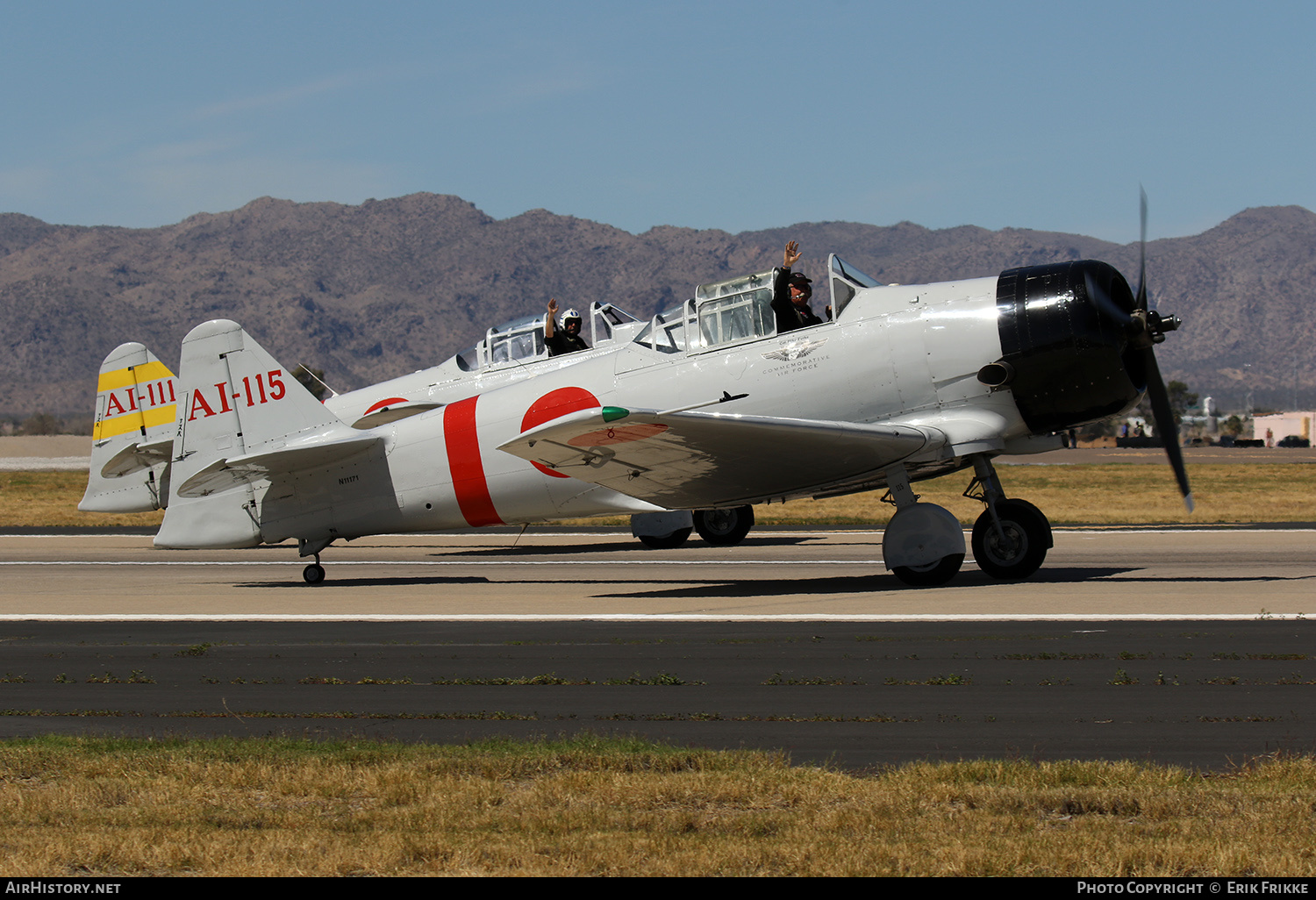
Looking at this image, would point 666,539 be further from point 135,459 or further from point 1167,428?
point 135,459

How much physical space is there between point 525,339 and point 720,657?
11.3 m

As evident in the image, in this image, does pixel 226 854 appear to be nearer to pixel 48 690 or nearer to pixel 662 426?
pixel 48 690

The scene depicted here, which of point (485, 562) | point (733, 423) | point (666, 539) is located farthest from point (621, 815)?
point (666, 539)

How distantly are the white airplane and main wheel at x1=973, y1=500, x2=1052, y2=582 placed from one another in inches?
0.9

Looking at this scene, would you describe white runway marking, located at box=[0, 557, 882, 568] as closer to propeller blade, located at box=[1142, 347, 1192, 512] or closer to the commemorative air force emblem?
propeller blade, located at box=[1142, 347, 1192, 512]

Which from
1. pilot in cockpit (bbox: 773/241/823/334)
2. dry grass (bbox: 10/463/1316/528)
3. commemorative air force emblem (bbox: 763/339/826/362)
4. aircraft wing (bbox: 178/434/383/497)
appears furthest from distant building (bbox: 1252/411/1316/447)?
aircraft wing (bbox: 178/434/383/497)

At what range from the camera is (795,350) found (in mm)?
14211

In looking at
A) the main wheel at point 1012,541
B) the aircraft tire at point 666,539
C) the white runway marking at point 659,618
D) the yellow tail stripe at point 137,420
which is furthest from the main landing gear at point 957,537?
the yellow tail stripe at point 137,420

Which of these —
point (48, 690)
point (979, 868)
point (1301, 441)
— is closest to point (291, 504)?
point (48, 690)

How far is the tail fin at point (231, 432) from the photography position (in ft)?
53.9

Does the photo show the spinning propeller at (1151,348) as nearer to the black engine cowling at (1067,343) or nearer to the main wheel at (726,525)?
the black engine cowling at (1067,343)

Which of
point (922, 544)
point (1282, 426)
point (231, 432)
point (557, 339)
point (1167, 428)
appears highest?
point (557, 339)
